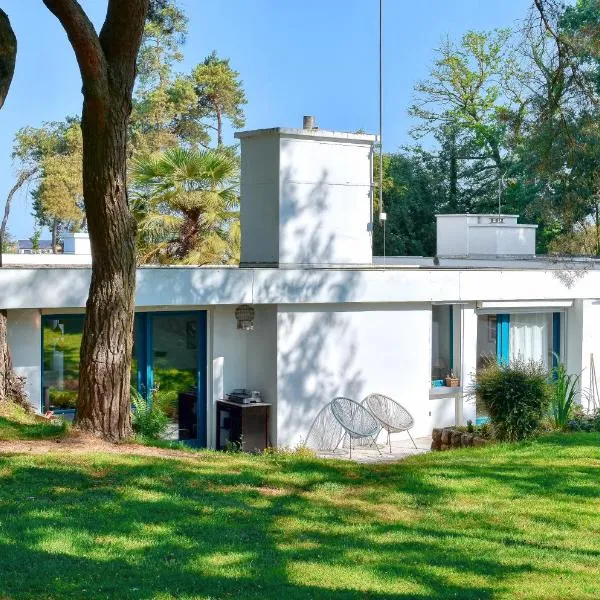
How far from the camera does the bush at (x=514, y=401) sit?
575 inches

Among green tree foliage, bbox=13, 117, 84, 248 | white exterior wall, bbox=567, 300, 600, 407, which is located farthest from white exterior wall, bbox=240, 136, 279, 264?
green tree foliage, bbox=13, 117, 84, 248

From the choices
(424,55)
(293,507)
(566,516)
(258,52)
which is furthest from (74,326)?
(424,55)

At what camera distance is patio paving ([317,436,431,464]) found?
53.8 feet

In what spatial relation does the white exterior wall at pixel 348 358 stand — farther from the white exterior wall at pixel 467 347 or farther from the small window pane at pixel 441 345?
the white exterior wall at pixel 467 347

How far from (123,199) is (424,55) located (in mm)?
42266

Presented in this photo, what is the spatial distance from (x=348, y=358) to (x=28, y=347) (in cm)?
568

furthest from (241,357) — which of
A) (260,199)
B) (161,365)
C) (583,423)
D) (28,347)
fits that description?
(583,423)

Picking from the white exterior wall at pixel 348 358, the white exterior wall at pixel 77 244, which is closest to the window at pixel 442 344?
the white exterior wall at pixel 348 358

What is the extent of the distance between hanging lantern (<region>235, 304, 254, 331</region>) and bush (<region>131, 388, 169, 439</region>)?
2263mm

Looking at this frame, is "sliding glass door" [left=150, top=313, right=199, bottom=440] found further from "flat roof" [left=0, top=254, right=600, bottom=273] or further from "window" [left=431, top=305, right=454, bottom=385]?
"window" [left=431, top=305, right=454, bottom=385]

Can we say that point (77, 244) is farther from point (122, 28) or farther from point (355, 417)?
point (122, 28)

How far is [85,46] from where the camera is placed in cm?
1097

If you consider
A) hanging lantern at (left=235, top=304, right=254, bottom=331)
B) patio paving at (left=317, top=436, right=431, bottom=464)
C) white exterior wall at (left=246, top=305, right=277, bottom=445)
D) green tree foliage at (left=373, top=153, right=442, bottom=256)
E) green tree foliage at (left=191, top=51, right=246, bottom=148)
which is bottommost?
patio paving at (left=317, top=436, right=431, bottom=464)

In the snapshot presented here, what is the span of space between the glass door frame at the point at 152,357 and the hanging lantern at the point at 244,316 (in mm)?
560
